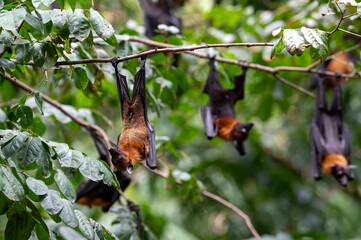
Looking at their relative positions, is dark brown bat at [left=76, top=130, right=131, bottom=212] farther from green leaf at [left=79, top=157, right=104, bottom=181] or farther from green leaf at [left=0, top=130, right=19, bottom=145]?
green leaf at [left=0, top=130, right=19, bottom=145]

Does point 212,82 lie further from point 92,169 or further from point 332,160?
point 92,169

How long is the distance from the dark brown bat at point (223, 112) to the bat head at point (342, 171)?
1292 mm

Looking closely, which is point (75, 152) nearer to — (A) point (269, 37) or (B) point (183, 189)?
(B) point (183, 189)

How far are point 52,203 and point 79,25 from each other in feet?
3.91

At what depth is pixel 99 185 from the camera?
5211 mm

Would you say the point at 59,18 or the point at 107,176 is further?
the point at 107,176

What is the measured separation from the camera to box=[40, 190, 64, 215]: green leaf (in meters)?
2.79

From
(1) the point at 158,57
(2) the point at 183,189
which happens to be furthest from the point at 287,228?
(1) the point at 158,57

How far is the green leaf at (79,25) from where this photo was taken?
9.98 feet

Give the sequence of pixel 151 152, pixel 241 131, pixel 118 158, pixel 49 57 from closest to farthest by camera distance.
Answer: pixel 49 57, pixel 118 158, pixel 151 152, pixel 241 131

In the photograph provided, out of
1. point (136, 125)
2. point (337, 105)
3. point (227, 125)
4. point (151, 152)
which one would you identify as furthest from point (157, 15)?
point (151, 152)

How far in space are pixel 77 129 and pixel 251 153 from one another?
531 cm

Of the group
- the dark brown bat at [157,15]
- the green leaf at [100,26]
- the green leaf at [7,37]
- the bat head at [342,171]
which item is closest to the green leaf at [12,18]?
the green leaf at [7,37]

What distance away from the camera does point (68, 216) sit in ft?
9.35
